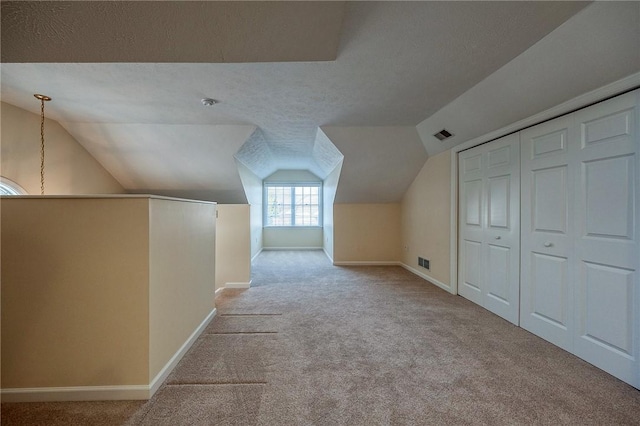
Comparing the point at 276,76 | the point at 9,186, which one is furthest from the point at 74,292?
the point at 9,186

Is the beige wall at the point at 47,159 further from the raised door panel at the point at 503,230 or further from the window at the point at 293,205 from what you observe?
the raised door panel at the point at 503,230

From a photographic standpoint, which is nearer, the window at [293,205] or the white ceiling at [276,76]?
the white ceiling at [276,76]

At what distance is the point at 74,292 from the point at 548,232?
11.8 feet

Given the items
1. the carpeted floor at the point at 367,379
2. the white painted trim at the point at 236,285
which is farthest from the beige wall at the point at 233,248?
the carpeted floor at the point at 367,379

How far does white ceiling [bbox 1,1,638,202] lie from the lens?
1626 mm

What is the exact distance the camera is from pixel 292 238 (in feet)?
26.1

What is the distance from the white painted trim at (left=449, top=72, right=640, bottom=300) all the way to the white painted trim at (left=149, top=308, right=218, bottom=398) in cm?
318

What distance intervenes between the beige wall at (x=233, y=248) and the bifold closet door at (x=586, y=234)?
11.2ft

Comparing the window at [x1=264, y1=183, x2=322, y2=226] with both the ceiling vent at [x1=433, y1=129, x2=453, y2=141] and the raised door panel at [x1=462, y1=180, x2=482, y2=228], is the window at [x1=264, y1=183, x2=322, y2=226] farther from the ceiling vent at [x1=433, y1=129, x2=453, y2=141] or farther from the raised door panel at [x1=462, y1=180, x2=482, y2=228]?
the raised door panel at [x1=462, y1=180, x2=482, y2=228]

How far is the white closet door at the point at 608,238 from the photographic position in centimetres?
174

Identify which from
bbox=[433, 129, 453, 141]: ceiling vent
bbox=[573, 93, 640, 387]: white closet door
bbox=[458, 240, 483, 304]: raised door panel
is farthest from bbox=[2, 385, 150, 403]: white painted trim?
bbox=[433, 129, 453, 141]: ceiling vent

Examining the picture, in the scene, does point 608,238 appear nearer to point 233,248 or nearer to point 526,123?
point 526,123

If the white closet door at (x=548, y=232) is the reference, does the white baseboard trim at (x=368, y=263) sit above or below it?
below

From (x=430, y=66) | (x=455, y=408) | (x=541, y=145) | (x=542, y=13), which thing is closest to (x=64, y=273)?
(x=455, y=408)
